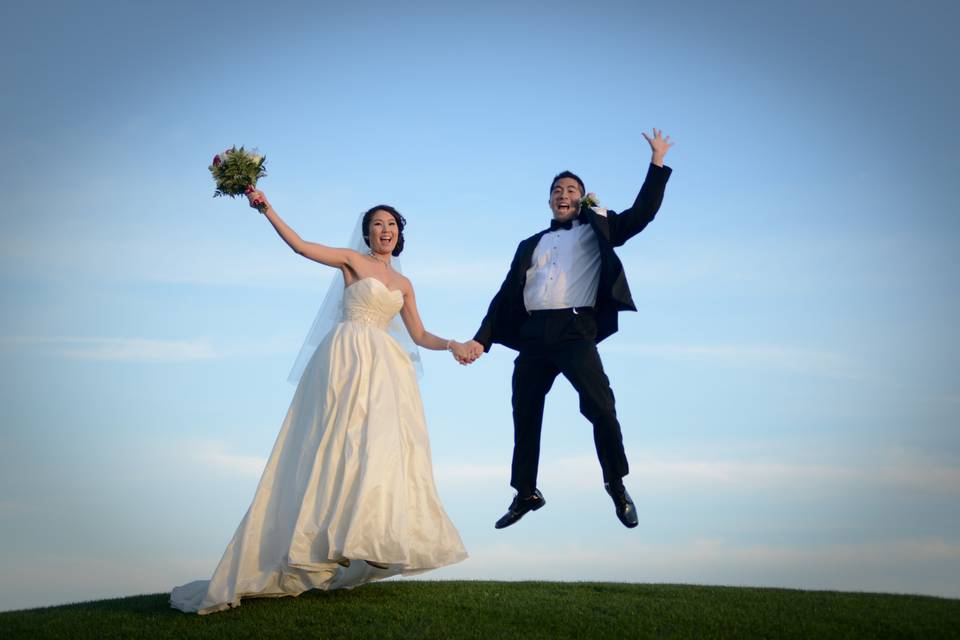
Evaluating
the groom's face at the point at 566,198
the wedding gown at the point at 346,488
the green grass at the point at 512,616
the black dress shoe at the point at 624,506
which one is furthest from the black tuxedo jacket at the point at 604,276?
the green grass at the point at 512,616

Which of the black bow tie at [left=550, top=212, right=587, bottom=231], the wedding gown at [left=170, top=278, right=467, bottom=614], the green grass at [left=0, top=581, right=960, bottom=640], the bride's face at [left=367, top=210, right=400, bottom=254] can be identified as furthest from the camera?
the black bow tie at [left=550, top=212, right=587, bottom=231]

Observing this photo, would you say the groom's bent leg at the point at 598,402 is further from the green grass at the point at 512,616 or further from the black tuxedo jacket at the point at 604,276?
the green grass at the point at 512,616

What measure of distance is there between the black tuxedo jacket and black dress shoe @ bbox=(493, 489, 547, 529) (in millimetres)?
1520

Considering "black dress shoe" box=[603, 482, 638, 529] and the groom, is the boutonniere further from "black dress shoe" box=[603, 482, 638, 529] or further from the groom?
"black dress shoe" box=[603, 482, 638, 529]

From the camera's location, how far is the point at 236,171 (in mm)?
8672

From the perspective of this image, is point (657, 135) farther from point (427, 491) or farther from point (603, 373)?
point (427, 491)

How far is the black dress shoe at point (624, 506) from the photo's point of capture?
29.7 feet

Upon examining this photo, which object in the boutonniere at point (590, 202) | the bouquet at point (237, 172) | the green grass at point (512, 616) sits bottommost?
the green grass at point (512, 616)

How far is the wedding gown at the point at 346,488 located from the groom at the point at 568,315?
51.2 inches

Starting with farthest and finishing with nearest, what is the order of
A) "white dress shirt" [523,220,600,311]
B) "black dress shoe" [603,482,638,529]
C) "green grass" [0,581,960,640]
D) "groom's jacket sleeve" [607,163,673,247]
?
"white dress shirt" [523,220,600,311]
"groom's jacket sleeve" [607,163,673,247]
"black dress shoe" [603,482,638,529]
"green grass" [0,581,960,640]

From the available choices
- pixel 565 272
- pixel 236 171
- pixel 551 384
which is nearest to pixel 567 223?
pixel 565 272

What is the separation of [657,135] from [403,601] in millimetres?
4884

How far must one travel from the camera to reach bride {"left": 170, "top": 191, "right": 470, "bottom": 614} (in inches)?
309

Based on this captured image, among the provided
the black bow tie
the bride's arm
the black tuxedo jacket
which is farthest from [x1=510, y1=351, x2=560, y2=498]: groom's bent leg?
the bride's arm
